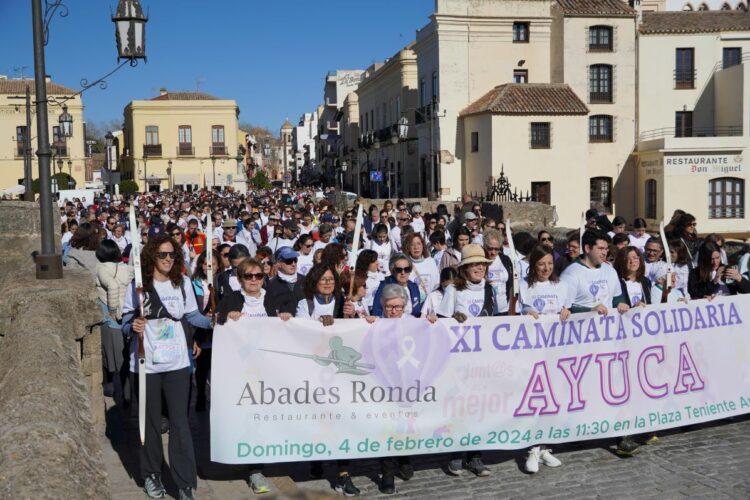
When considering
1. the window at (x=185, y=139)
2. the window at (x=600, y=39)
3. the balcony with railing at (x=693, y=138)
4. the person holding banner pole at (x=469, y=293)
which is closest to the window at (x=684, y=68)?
the balcony with railing at (x=693, y=138)

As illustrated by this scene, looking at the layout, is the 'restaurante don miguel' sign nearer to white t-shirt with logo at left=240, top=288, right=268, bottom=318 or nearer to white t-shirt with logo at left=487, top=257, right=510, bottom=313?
white t-shirt with logo at left=487, top=257, right=510, bottom=313

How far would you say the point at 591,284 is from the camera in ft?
24.3

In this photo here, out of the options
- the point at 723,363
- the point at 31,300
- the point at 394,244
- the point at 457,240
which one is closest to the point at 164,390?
the point at 31,300

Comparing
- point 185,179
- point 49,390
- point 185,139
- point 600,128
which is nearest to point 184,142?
point 185,139

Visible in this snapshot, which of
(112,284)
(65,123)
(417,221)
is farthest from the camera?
(65,123)

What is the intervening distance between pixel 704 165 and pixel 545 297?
34.9 metres

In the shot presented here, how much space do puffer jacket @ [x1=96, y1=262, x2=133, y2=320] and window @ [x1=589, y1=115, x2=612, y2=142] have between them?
116ft

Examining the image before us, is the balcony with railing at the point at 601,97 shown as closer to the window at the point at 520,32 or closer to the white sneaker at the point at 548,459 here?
the window at the point at 520,32

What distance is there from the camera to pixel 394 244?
15.2 m

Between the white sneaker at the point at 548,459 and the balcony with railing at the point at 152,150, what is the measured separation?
70.7 m

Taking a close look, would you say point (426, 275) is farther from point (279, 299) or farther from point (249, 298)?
point (249, 298)

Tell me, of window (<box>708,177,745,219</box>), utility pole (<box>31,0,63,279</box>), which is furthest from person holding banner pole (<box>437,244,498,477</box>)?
window (<box>708,177,745,219</box>)

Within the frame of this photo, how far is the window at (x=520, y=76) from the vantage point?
41.0 meters

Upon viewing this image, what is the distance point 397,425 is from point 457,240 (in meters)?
4.98
